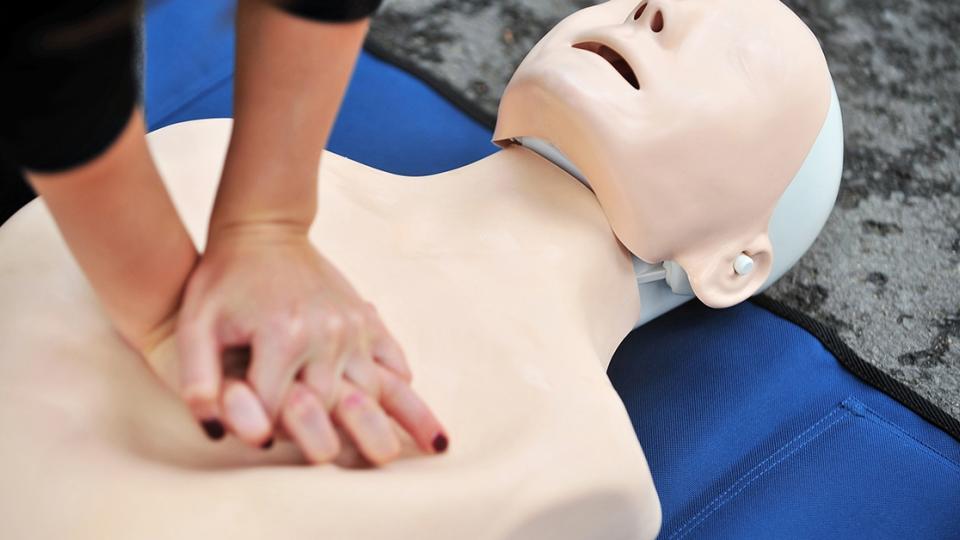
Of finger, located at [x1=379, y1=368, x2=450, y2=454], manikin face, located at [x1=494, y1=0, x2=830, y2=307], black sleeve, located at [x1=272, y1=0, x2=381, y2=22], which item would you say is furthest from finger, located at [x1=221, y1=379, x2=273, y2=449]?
manikin face, located at [x1=494, y1=0, x2=830, y2=307]

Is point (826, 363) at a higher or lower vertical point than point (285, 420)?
lower

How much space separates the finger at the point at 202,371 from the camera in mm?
669

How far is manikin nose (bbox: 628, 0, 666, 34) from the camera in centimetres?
99

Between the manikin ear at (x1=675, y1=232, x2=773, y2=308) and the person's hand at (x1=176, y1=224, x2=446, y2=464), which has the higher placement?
the person's hand at (x1=176, y1=224, x2=446, y2=464)

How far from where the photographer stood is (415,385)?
2.85 ft

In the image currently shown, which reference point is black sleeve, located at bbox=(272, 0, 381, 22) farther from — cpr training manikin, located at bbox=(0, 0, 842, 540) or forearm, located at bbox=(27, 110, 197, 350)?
cpr training manikin, located at bbox=(0, 0, 842, 540)

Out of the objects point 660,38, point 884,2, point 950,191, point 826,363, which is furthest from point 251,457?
point 884,2

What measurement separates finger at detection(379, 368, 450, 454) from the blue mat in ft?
1.24

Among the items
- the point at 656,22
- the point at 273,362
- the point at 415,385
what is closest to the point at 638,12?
the point at 656,22

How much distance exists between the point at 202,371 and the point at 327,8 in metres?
0.26

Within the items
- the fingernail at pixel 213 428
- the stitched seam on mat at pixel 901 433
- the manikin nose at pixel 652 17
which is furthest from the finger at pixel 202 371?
the stitched seam on mat at pixel 901 433

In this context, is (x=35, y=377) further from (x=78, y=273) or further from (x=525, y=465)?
(x=525, y=465)

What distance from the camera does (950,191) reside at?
4.91ft

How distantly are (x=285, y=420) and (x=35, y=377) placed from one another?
22cm
